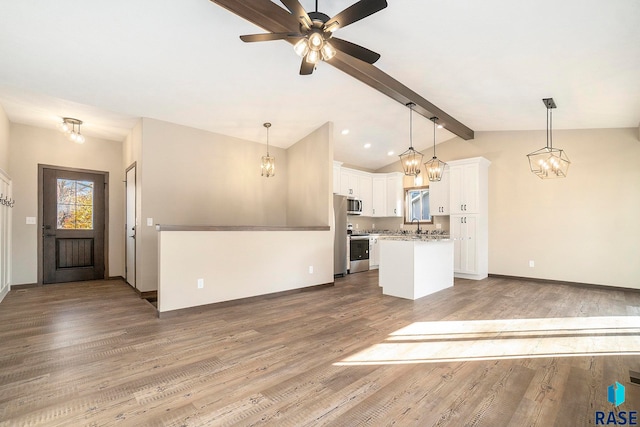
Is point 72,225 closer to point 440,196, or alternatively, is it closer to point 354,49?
point 354,49

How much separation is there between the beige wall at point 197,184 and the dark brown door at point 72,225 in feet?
6.41

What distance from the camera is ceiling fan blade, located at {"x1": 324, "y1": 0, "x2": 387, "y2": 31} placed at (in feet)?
7.02

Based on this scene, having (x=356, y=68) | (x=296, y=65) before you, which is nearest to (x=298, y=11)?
(x=296, y=65)

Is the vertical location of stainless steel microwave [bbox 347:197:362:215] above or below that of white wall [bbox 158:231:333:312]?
above

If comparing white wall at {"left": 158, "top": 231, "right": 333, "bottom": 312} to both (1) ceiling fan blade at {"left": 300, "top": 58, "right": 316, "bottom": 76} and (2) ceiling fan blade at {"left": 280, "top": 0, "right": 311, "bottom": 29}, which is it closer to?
(1) ceiling fan blade at {"left": 300, "top": 58, "right": 316, "bottom": 76}

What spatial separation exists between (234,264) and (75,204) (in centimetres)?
391

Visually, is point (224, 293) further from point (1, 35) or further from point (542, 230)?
point (542, 230)

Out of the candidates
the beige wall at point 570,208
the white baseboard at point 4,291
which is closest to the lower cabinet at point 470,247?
the beige wall at point 570,208

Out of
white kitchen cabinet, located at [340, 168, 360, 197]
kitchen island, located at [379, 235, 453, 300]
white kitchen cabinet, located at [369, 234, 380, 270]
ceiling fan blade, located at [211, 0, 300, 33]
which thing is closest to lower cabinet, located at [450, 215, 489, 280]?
kitchen island, located at [379, 235, 453, 300]

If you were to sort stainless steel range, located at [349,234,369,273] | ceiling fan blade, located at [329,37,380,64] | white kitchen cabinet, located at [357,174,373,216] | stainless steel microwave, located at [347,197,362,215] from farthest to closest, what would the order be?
white kitchen cabinet, located at [357,174,373,216] < stainless steel microwave, located at [347,197,362,215] < stainless steel range, located at [349,234,369,273] < ceiling fan blade, located at [329,37,380,64]

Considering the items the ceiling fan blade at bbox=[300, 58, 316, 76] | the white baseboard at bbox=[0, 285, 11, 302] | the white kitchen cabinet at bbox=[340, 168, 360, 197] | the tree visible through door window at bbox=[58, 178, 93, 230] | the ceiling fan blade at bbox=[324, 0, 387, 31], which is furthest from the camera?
the white kitchen cabinet at bbox=[340, 168, 360, 197]

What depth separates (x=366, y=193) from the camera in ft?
26.5

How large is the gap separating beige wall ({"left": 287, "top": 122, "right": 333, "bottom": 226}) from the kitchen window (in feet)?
10.7

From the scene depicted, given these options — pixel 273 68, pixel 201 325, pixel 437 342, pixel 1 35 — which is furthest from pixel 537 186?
pixel 1 35
